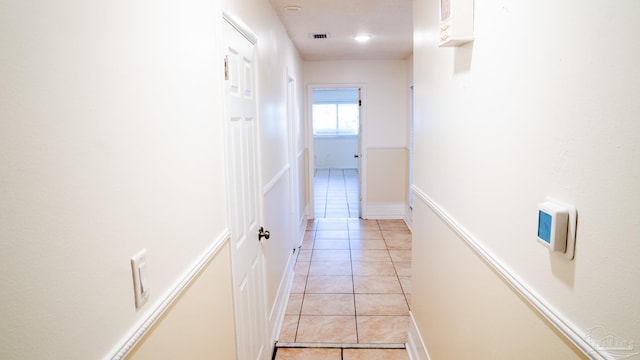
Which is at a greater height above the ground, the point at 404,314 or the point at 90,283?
the point at 90,283

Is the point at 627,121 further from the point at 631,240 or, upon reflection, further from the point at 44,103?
the point at 44,103

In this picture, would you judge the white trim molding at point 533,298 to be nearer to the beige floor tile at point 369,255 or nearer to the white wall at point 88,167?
the white wall at point 88,167

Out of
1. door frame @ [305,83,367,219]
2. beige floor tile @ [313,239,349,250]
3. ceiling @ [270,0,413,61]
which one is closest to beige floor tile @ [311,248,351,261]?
beige floor tile @ [313,239,349,250]

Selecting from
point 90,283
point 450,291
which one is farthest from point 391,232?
point 90,283

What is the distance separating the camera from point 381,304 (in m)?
3.61

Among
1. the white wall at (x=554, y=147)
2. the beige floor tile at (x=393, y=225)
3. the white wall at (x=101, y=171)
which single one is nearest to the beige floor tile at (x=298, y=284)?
the beige floor tile at (x=393, y=225)

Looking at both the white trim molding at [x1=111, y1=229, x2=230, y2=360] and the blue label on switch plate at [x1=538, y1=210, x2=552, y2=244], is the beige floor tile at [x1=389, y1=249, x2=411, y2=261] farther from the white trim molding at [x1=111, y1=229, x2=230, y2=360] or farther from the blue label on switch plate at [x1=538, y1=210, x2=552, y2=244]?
the blue label on switch plate at [x1=538, y1=210, x2=552, y2=244]

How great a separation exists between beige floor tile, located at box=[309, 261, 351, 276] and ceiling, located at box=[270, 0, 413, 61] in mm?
2485

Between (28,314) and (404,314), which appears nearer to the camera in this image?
(28,314)

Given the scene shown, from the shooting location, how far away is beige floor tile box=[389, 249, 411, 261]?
4.71m

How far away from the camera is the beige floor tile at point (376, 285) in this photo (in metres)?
3.87

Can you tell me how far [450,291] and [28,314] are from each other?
5.52 feet

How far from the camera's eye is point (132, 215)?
3.22 ft

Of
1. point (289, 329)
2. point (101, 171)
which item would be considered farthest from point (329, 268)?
point (101, 171)
